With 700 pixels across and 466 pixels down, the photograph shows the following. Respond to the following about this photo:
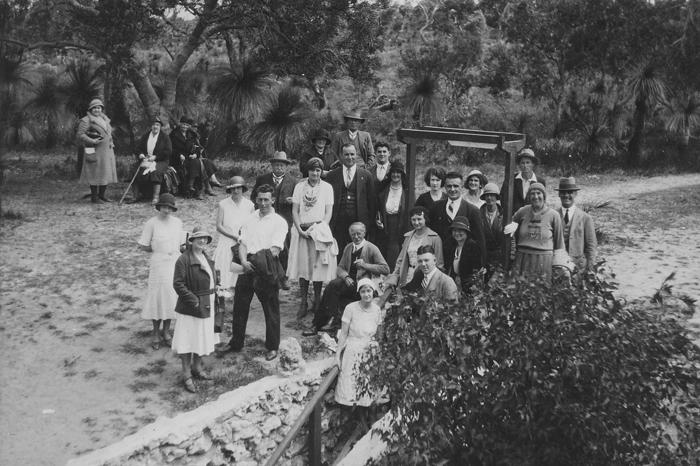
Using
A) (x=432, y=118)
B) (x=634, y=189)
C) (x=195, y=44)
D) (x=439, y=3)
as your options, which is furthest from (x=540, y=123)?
(x=195, y=44)

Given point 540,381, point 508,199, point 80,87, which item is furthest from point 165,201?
point 80,87

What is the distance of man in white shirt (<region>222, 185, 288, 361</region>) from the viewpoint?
6992 mm

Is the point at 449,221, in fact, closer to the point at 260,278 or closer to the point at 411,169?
the point at 411,169

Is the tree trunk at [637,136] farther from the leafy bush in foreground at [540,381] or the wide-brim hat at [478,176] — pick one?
the leafy bush in foreground at [540,381]

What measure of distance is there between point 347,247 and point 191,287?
1555 mm

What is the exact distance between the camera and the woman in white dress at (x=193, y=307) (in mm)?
6402

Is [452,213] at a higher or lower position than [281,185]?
lower

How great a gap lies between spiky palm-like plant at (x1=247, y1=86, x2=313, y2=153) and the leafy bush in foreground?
446 inches

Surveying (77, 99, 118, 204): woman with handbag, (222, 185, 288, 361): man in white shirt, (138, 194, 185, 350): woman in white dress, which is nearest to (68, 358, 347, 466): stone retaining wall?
(222, 185, 288, 361): man in white shirt

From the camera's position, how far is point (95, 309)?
8234 millimetres

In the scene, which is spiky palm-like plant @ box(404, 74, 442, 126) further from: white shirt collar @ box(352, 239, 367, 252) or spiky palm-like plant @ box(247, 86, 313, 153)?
white shirt collar @ box(352, 239, 367, 252)

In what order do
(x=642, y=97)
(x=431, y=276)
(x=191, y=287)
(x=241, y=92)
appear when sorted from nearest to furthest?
(x=431, y=276) < (x=191, y=287) < (x=241, y=92) < (x=642, y=97)

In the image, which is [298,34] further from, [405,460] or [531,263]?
[405,460]

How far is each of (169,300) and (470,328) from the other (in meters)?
3.54
